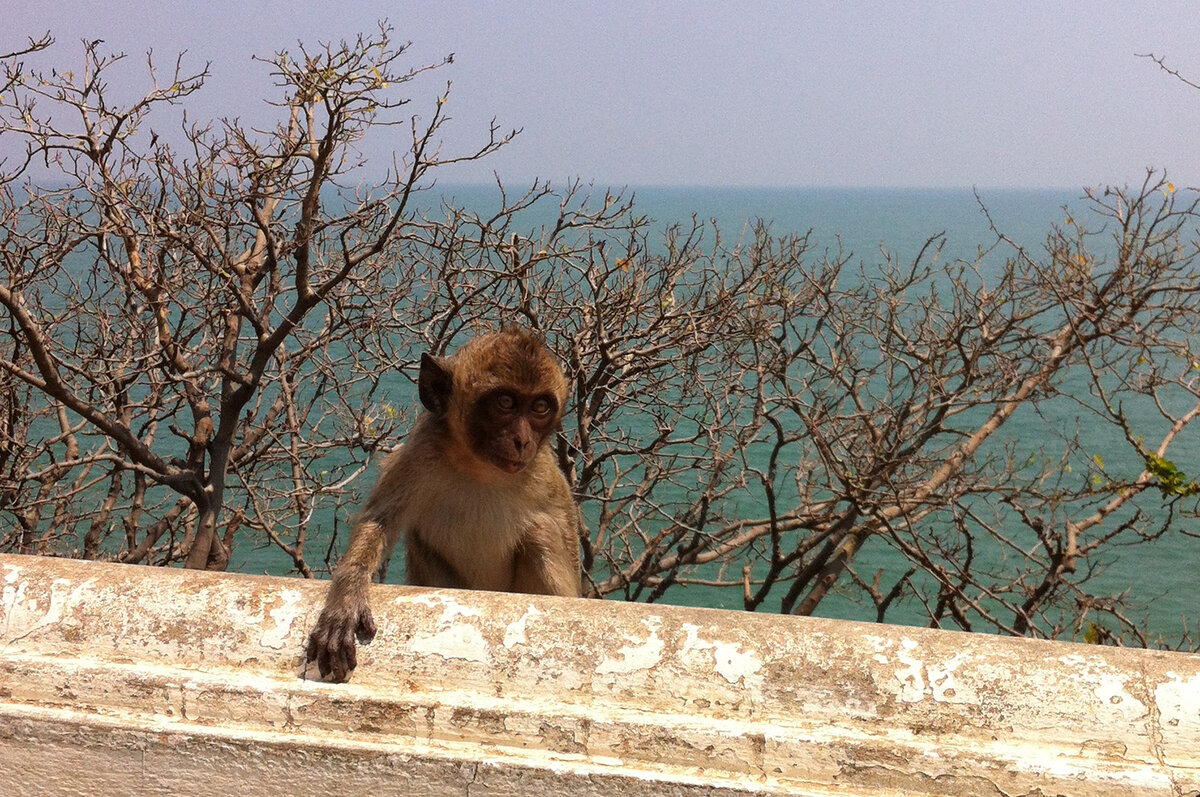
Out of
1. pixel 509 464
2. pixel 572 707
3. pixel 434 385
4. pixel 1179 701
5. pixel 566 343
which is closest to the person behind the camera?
pixel 1179 701

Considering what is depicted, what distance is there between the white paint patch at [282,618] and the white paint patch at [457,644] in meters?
0.40

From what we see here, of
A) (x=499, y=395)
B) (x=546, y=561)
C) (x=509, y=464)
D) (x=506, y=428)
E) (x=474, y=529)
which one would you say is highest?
(x=499, y=395)

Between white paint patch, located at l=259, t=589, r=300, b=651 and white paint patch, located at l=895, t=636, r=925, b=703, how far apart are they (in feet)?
5.76

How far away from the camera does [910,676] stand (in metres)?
2.98

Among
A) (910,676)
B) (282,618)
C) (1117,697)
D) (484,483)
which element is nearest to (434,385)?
(484,483)

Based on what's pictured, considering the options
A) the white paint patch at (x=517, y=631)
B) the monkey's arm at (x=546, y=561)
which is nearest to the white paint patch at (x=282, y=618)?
the white paint patch at (x=517, y=631)

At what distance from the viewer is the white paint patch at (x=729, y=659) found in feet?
9.92

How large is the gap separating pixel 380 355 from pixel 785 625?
4.57 meters

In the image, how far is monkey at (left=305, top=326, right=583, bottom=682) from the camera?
476cm

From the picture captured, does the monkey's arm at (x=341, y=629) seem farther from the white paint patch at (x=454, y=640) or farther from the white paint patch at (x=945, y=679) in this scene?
the white paint patch at (x=945, y=679)

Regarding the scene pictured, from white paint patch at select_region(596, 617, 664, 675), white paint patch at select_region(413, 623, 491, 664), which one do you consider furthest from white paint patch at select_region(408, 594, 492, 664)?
white paint patch at select_region(596, 617, 664, 675)

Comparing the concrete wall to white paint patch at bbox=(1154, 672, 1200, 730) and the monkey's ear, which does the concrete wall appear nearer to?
white paint patch at bbox=(1154, 672, 1200, 730)

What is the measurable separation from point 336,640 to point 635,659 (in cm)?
85

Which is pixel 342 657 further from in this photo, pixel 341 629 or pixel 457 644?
pixel 457 644
